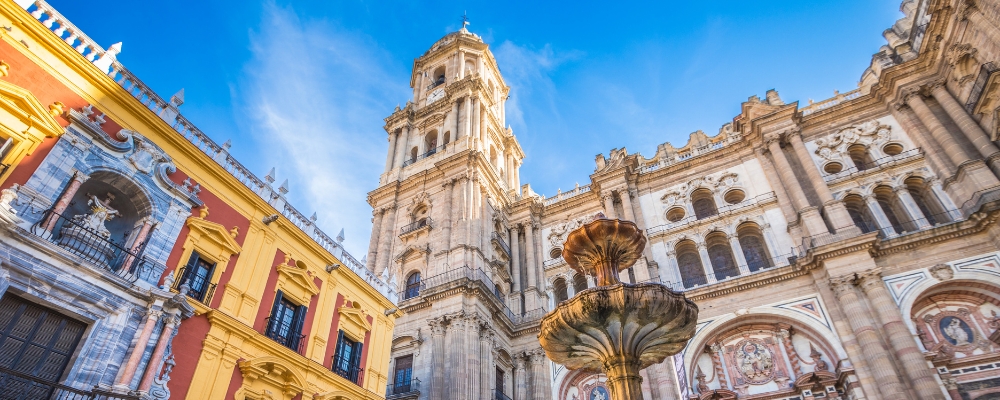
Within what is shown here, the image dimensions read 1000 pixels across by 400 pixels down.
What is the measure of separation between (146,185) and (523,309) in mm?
16605

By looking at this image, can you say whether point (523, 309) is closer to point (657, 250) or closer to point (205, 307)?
point (657, 250)

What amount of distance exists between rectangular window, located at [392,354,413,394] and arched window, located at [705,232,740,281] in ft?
40.7

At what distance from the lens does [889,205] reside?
20.4m

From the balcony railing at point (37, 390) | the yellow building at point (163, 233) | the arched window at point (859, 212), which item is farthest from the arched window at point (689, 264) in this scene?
the balcony railing at point (37, 390)

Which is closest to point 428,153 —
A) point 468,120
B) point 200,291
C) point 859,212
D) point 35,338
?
point 468,120

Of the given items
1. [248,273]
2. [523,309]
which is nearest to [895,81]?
[523,309]

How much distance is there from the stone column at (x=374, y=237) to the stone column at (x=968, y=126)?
23.5 meters

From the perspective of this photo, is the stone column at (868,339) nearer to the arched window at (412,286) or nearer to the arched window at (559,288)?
the arched window at (559,288)

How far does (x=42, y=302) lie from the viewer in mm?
8016

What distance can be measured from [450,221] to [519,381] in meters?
7.42

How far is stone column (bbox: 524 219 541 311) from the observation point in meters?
23.7

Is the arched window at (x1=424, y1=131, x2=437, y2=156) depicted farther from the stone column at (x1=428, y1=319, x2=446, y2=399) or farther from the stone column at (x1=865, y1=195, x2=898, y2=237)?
the stone column at (x1=865, y1=195, x2=898, y2=237)

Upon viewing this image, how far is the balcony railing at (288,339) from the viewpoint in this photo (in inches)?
452

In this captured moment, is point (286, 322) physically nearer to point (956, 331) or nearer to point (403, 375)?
point (403, 375)
